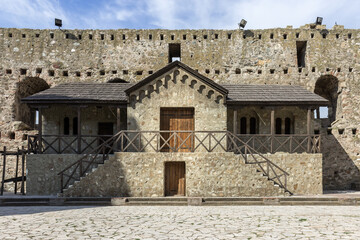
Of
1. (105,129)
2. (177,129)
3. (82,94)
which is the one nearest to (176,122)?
(177,129)

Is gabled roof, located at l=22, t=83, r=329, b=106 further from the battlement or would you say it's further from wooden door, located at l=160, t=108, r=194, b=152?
the battlement

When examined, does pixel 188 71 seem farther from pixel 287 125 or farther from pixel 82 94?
pixel 287 125

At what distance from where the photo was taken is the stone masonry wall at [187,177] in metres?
12.6

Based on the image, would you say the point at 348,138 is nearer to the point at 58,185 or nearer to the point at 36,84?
the point at 58,185

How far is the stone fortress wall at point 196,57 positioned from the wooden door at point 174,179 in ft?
26.6

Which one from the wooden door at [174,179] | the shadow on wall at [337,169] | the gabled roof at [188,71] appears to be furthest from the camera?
the shadow on wall at [337,169]

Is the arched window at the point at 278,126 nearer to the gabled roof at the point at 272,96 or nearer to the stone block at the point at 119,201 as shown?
the gabled roof at the point at 272,96

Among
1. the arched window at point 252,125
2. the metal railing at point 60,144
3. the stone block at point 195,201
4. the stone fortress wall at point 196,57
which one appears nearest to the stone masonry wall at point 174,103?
the metal railing at point 60,144

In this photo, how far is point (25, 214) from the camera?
373 inches

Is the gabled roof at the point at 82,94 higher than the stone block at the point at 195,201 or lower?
higher

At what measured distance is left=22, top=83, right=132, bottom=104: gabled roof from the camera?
14992 millimetres

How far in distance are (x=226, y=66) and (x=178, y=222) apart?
45.8ft

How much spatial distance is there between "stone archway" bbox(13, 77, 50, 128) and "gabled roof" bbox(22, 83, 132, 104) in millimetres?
4097

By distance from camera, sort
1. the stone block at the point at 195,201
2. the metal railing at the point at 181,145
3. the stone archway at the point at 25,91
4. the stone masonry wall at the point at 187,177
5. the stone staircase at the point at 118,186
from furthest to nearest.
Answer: the stone archway at the point at 25,91 → the metal railing at the point at 181,145 → the stone masonry wall at the point at 187,177 → the stone staircase at the point at 118,186 → the stone block at the point at 195,201
